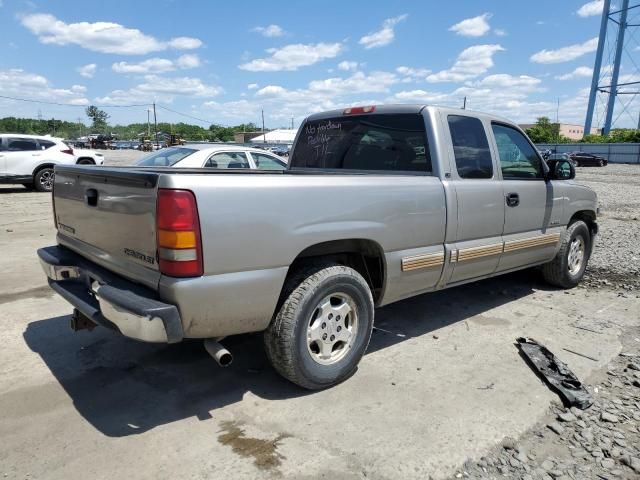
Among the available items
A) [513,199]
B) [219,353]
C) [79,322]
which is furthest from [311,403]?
[513,199]

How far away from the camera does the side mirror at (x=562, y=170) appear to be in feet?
16.7

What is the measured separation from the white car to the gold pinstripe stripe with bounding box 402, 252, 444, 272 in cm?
1257

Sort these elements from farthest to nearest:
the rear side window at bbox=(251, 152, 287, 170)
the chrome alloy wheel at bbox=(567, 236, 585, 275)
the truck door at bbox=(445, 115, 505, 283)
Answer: the rear side window at bbox=(251, 152, 287, 170), the chrome alloy wheel at bbox=(567, 236, 585, 275), the truck door at bbox=(445, 115, 505, 283)

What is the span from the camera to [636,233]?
927cm

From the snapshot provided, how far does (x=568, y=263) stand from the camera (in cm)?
568

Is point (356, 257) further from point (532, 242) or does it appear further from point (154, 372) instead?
point (532, 242)

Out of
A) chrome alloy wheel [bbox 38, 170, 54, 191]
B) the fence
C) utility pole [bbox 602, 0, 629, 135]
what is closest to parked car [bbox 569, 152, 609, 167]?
the fence

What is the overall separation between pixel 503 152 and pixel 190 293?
3.31 metres

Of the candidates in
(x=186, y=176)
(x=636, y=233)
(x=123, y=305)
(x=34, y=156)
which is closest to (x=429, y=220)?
(x=186, y=176)

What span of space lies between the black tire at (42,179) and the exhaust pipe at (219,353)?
45.1 ft

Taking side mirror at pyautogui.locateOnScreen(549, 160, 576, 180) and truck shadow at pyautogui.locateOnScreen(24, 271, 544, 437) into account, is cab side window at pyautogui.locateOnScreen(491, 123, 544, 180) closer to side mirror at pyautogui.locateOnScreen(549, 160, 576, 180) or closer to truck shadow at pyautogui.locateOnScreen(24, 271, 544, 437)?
side mirror at pyautogui.locateOnScreen(549, 160, 576, 180)

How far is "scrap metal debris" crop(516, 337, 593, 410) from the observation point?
3209 mm

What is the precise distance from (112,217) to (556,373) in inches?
128

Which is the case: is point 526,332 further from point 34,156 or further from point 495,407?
point 34,156
